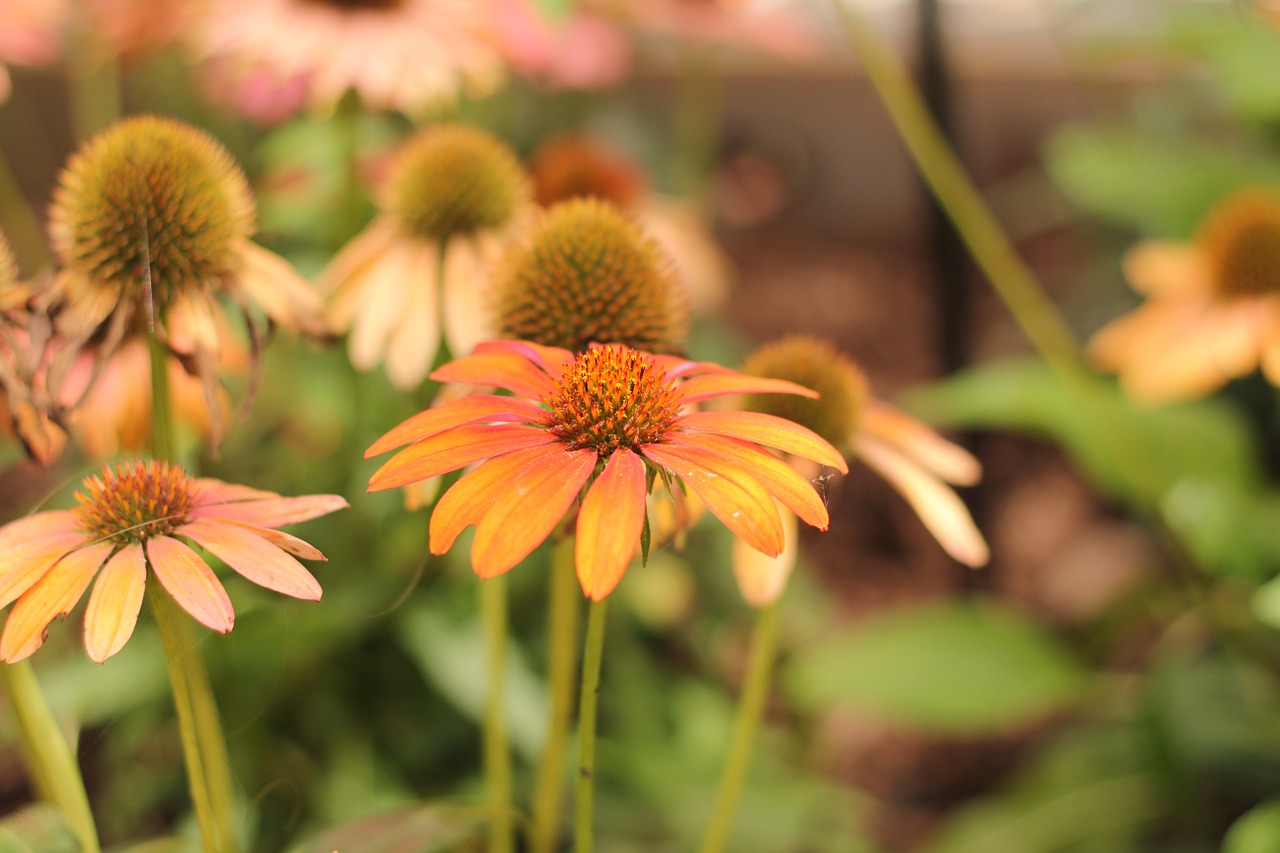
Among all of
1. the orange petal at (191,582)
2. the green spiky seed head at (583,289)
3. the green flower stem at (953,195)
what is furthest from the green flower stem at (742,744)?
the green flower stem at (953,195)

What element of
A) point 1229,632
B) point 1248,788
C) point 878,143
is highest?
point 878,143

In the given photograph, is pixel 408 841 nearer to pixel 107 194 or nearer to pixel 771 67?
pixel 107 194

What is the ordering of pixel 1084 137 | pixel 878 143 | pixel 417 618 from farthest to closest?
pixel 878 143, pixel 1084 137, pixel 417 618

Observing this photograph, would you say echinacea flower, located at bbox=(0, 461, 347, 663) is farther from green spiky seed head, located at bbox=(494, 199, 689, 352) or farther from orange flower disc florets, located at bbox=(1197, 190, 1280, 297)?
orange flower disc florets, located at bbox=(1197, 190, 1280, 297)

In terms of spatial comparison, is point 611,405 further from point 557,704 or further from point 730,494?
point 557,704

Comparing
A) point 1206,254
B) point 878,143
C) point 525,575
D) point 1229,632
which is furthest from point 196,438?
point 878,143

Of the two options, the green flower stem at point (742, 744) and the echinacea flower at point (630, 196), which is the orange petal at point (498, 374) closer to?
the green flower stem at point (742, 744)
